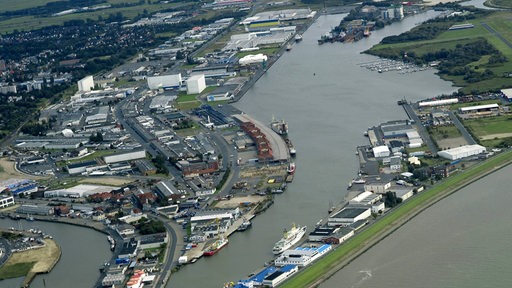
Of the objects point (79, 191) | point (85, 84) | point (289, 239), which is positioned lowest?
point (85, 84)

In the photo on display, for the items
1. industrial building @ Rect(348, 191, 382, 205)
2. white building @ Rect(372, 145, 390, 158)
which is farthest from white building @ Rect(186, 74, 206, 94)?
industrial building @ Rect(348, 191, 382, 205)

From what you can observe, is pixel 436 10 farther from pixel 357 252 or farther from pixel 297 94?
pixel 357 252

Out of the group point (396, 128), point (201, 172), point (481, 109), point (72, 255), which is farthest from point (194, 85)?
point (72, 255)

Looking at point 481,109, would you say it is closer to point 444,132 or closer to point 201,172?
point 444,132

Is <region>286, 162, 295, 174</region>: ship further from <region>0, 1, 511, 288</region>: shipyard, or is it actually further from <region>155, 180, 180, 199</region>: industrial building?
<region>155, 180, 180, 199</region>: industrial building

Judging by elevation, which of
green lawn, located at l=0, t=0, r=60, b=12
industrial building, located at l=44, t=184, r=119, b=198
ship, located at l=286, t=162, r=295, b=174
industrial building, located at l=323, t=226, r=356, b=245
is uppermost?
industrial building, located at l=323, t=226, r=356, b=245

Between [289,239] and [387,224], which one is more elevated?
[289,239]

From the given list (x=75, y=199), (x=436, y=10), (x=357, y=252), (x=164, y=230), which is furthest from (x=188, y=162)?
(x=436, y=10)
